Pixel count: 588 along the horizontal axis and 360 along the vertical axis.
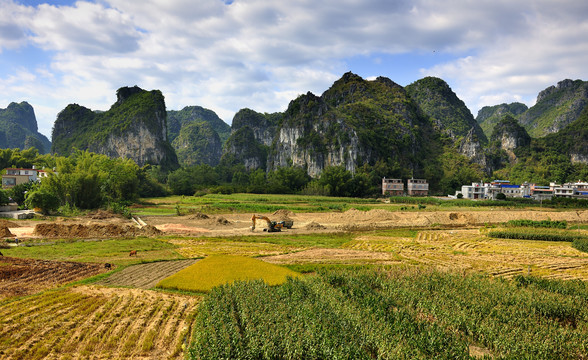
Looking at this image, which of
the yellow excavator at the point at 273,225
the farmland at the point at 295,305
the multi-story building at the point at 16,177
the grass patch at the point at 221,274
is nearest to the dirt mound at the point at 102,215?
the farmland at the point at 295,305

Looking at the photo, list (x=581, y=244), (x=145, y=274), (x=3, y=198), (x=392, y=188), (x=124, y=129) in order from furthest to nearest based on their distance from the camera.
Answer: (x=124, y=129) → (x=392, y=188) → (x=3, y=198) → (x=581, y=244) → (x=145, y=274)

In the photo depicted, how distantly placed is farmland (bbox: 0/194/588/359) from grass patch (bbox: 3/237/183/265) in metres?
0.15

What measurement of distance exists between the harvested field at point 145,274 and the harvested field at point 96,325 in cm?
236

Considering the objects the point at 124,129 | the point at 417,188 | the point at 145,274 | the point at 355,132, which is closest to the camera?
the point at 145,274

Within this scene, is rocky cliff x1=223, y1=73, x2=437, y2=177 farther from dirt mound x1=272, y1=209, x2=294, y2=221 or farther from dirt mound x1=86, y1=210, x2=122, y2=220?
dirt mound x1=86, y1=210, x2=122, y2=220

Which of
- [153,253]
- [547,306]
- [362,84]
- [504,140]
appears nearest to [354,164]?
[362,84]

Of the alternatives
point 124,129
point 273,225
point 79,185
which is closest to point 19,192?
point 79,185

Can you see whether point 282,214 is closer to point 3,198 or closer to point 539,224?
point 539,224

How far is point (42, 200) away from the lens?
52.2 meters

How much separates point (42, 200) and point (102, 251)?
2950 cm

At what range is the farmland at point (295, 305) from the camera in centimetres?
1300

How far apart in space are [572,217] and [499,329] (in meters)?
64.0

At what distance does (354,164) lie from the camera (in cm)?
13138

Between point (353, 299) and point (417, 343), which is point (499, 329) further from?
point (353, 299)
